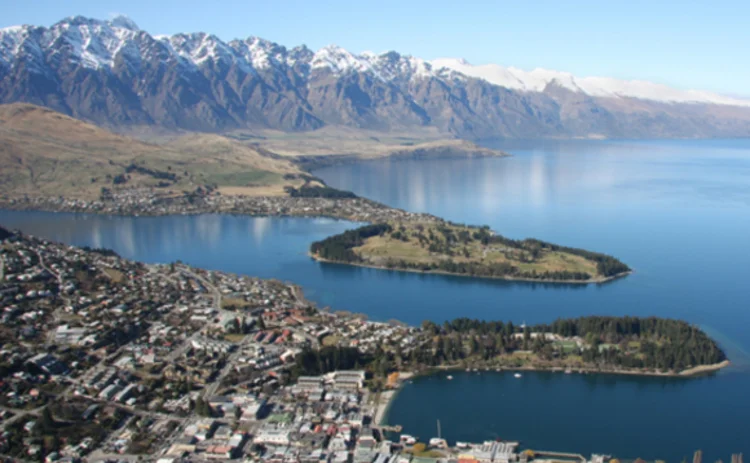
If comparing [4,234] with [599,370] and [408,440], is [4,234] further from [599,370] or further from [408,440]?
[599,370]

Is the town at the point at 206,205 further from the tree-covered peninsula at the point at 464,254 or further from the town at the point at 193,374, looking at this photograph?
the town at the point at 193,374

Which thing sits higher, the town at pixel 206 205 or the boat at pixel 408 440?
the town at pixel 206 205

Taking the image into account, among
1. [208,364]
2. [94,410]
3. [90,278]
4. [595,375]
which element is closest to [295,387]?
[208,364]

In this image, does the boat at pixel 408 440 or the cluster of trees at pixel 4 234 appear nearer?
the boat at pixel 408 440

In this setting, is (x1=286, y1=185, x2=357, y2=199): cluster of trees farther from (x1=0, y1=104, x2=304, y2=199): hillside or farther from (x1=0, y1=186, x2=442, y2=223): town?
(x1=0, y1=104, x2=304, y2=199): hillside

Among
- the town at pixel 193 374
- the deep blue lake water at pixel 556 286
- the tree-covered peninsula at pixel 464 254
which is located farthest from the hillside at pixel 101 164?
the town at pixel 193 374

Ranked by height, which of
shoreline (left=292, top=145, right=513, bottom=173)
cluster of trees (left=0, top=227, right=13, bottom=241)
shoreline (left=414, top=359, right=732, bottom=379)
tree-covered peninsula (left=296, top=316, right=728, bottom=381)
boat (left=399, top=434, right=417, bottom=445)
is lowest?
boat (left=399, top=434, right=417, bottom=445)

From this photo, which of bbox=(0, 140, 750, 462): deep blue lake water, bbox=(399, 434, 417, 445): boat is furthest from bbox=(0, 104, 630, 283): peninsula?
bbox=(399, 434, 417, 445): boat
